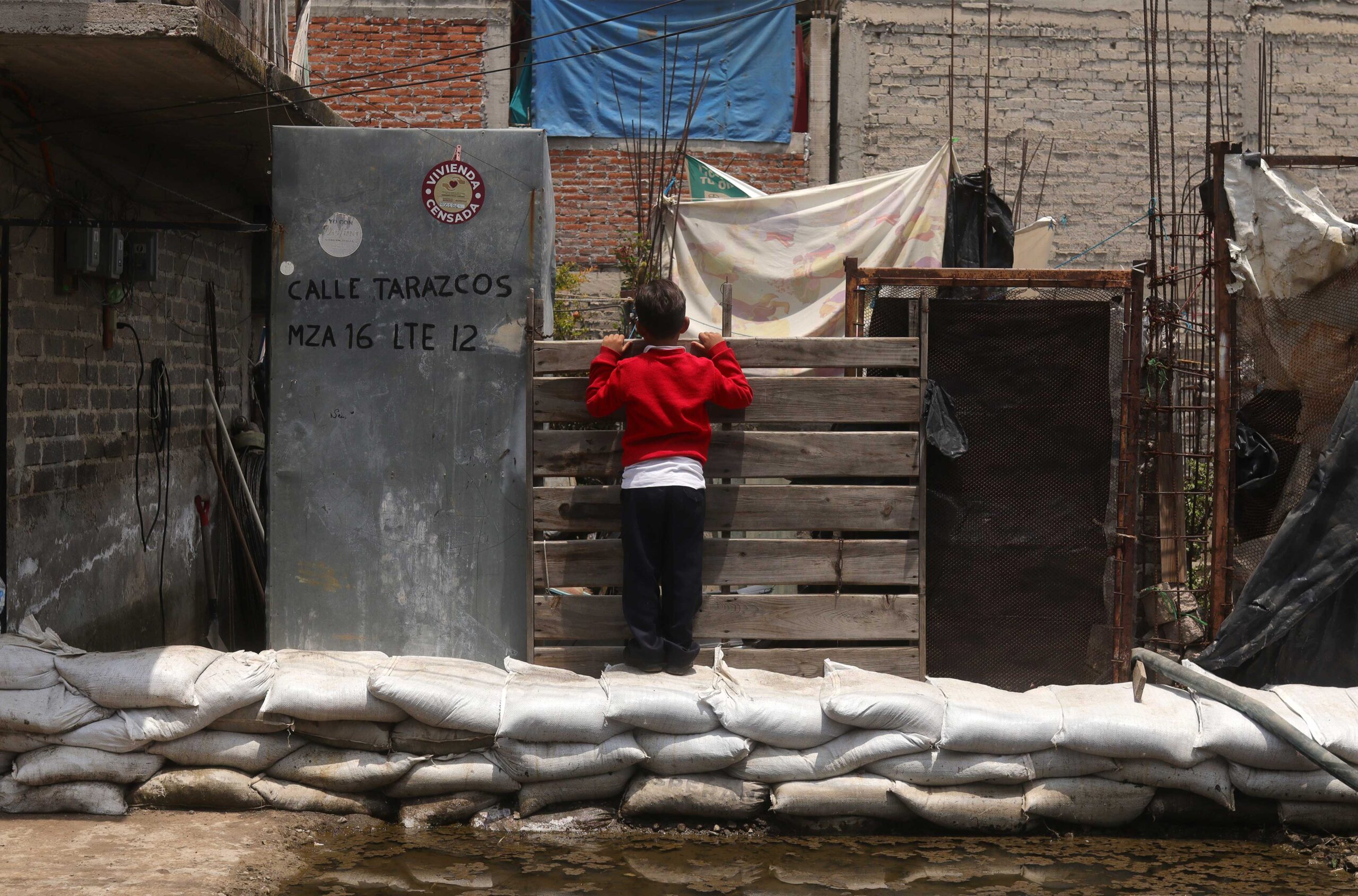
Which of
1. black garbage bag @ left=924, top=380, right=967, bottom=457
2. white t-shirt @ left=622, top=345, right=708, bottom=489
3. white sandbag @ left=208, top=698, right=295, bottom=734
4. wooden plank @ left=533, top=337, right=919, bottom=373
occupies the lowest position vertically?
white sandbag @ left=208, top=698, right=295, bottom=734

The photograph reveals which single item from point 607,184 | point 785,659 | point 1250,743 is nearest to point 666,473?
point 785,659

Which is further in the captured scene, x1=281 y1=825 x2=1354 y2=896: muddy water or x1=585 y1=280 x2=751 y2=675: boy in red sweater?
x1=585 y1=280 x2=751 y2=675: boy in red sweater

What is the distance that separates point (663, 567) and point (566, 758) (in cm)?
93

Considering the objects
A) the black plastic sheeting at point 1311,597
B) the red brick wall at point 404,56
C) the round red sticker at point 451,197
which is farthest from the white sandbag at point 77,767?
the red brick wall at point 404,56

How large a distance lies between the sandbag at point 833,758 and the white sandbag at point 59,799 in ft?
7.86

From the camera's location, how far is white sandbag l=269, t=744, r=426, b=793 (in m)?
4.51

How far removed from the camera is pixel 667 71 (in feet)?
40.7

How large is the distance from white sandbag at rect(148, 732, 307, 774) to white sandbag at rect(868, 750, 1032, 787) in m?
2.41

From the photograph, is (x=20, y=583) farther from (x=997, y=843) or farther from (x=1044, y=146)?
(x=1044, y=146)

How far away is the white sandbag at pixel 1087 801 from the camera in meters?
4.50

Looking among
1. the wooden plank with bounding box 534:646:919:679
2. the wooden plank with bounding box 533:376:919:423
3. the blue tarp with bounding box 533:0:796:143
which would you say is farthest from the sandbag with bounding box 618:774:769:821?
the blue tarp with bounding box 533:0:796:143

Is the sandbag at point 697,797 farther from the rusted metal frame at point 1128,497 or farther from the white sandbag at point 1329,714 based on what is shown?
the white sandbag at point 1329,714

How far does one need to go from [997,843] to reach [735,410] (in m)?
2.08

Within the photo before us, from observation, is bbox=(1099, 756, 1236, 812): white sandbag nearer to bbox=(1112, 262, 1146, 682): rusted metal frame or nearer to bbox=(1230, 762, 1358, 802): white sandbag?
bbox=(1230, 762, 1358, 802): white sandbag
